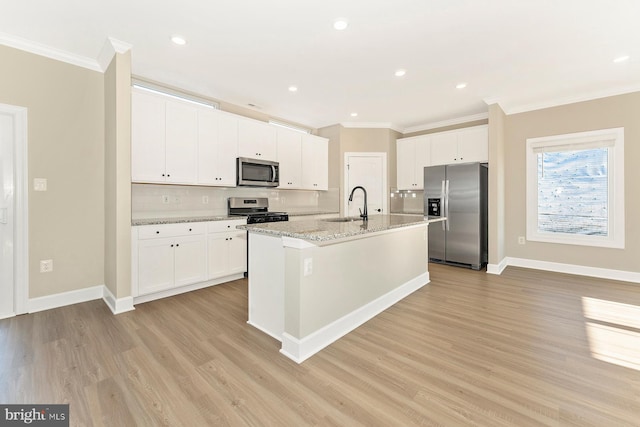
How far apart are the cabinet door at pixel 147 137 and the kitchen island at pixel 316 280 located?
5.62 ft

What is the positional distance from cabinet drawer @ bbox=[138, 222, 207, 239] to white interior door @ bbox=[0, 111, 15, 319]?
3.72 ft

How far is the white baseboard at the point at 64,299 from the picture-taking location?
279cm

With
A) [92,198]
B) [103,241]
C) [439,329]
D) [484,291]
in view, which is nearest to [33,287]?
[103,241]

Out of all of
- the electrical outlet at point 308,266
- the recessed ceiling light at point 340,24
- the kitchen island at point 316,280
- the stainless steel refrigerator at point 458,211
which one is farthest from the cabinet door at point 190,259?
the stainless steel refrigerator at point 458,211

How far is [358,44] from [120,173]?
2720 mm

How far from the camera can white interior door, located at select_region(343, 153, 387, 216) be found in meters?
5.62

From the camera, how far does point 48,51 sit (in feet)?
9.27

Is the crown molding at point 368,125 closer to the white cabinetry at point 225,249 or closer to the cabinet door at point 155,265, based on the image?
the white cabinetry at point 225,249

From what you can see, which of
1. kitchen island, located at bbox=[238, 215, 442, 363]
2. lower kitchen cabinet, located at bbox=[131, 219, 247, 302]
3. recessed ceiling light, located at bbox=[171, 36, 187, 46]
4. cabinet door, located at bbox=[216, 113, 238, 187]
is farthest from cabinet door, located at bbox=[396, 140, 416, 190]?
recessed ceiling light, located at bbox=[171, 36, 187, 46]

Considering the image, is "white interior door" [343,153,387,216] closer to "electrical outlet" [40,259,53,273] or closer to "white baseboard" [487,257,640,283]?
"white baseboard" [487,257,640,283]

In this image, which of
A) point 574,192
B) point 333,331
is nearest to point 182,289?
point 333,331

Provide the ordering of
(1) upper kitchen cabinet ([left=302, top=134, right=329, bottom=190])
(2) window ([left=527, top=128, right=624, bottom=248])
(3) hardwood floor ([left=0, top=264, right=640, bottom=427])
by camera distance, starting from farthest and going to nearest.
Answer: (1) upper kitchen cabinet ([left=302, top=134, right=329, bottom=190]) < (2) window ([left=527, top=128, right=624, bottom=248]) < (3) hardwood floor ([left=0, top=264, right=640, bottom=427])

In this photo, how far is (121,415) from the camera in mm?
1471

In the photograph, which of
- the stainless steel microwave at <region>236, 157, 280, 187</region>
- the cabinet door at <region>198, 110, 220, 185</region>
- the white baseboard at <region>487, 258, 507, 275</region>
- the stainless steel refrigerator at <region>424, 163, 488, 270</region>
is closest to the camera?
the cabinet door at <region>198, 110, 220, 185</region>
